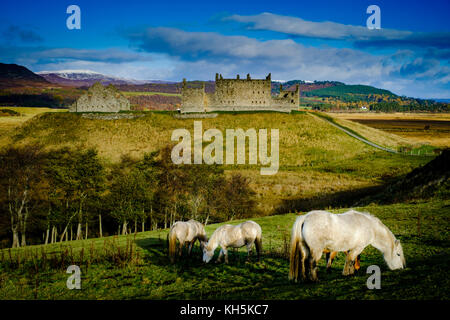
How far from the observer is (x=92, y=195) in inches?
1407

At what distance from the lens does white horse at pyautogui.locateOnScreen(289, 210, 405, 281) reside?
10.7 metres

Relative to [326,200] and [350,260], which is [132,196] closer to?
[326,200]

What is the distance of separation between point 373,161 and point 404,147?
22.0m

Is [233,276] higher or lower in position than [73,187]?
lower

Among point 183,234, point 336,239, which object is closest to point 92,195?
point 183,234

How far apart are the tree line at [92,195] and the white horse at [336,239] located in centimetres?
2536

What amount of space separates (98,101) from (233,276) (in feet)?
317

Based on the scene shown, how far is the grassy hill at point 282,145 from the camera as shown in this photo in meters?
53.1

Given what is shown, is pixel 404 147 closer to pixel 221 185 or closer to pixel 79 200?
pixel 221 185

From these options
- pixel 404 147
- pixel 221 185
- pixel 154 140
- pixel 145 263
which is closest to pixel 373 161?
pixel 404 147

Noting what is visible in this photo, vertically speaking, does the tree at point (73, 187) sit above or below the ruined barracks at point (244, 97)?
below

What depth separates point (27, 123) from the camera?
308 feet

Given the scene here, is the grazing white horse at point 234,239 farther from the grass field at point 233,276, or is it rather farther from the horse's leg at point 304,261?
the horse's leg at point 304,261

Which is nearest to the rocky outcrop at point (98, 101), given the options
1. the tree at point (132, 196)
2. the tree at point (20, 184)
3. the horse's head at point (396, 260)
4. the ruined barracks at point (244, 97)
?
the ruined barracks at point (244, 97)
